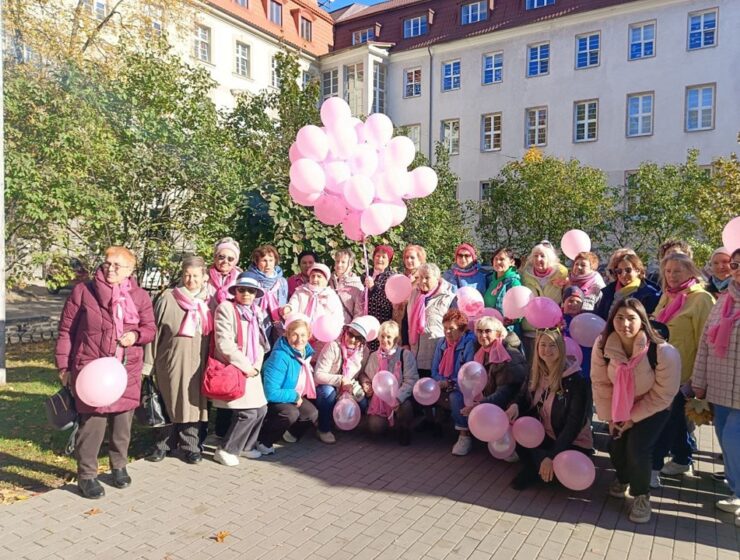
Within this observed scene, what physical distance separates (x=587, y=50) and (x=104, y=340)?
26.6m

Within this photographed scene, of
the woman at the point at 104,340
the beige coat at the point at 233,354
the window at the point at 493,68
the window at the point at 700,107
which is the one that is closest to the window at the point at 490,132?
the window at the point at 493,68

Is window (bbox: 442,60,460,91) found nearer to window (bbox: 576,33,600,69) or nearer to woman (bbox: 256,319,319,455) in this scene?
window (bbox: 576,33,600,69)

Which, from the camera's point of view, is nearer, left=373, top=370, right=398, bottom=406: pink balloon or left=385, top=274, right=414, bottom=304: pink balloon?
left=373, top=370, right=398, bottom=406: pink balloon

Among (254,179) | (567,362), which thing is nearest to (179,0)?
(254,179)

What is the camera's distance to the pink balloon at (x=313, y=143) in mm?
5848

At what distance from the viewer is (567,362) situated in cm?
461

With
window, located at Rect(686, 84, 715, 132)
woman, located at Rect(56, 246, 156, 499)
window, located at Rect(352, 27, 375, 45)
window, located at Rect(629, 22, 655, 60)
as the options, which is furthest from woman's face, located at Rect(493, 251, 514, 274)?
window, located at Rect(352, 27, 375, 45)

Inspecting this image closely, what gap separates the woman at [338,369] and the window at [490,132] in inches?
961

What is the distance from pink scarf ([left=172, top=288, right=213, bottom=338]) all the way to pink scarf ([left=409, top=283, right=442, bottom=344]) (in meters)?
2.06

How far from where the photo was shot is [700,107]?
2377 cm

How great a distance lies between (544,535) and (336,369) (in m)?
2.58

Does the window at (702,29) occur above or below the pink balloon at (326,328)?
above

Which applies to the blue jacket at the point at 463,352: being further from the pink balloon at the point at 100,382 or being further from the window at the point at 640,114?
the window at the point at 640,114

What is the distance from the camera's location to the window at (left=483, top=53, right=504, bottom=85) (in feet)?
92.8
